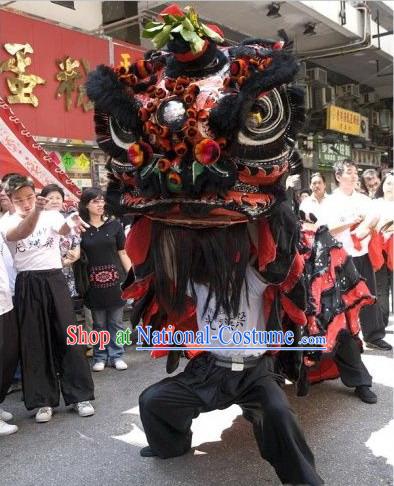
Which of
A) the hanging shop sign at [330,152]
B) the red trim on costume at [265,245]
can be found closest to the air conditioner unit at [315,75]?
the hanging shop sign at [330,152]

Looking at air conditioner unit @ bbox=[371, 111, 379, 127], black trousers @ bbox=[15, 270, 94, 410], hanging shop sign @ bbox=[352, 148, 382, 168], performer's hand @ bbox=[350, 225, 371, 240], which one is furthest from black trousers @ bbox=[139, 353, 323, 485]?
air conditioner unit @ bbox=[371, 111, 379, 127]

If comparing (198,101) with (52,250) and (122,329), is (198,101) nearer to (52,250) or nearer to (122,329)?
(52,250)

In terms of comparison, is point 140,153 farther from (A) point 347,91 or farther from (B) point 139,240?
(A) point 347,91

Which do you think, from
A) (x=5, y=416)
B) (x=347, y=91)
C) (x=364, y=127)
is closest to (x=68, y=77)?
(x=5, y=416)

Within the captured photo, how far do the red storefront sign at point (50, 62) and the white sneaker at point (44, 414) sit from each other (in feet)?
12.5

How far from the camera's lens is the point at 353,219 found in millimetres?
4297

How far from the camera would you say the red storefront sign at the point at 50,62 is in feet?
19.3

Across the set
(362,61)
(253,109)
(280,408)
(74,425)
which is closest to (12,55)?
(74,425)

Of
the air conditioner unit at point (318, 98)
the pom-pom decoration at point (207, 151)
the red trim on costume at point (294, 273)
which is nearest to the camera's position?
the pom-pom decoration at point (207, 151)

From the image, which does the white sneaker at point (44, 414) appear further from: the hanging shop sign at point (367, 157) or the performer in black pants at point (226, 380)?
the hanging shop sign at point (367, 157)

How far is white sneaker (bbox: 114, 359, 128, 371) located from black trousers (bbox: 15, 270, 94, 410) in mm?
1028

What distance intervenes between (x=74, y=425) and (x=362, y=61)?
11.8 metres

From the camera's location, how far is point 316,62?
483 inches

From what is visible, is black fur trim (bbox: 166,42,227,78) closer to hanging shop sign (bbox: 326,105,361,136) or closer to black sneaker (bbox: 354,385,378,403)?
black sneaker (bbox: 354,385,378,403)
